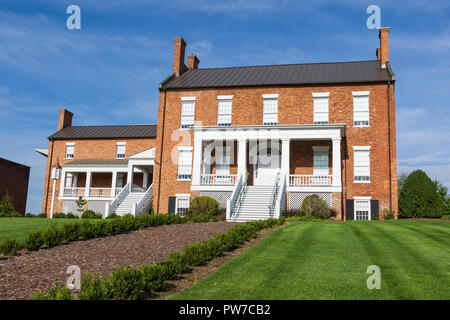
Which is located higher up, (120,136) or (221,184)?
(120,136)

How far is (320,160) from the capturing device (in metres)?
26.5

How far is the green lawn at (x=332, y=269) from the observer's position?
7078 millimetres

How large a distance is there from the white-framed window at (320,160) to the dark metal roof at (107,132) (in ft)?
55.5

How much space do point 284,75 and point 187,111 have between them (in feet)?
25.1

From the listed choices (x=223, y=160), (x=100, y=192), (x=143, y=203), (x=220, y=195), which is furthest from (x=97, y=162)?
(x=220, y=195)

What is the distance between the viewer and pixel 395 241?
41.3ft

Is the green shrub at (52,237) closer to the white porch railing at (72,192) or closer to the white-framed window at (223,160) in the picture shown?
the white-framed window at (223,160)

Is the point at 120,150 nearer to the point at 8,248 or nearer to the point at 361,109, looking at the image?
the point at 361,109

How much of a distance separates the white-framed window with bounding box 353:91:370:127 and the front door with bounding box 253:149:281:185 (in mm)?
5668
